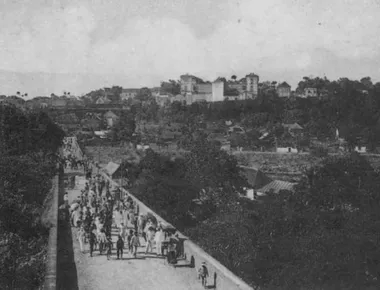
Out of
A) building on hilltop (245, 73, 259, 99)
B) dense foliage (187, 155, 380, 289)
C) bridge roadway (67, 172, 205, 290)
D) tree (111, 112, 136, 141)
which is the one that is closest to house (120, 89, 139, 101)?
building on hilltop (245, 73, 259, 99)

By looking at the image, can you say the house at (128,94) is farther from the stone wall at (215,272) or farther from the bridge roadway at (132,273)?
the stone wall at (215,272)

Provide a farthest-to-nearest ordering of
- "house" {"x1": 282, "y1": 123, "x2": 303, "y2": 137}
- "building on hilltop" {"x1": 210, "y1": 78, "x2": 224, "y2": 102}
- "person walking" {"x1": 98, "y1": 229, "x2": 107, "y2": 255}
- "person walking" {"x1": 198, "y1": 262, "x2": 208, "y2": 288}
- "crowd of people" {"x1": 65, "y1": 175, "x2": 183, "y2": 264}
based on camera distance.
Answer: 1. "building on hilltop" {"x1": 210, "y1": 78, "x2": 224, "y2": 102}
2. "house" {"x1": 282, "y1": 123, "x2": 303, "y2": 137}
3. "person walking" {"x1": 98, "y1": 229, "x2": 107, "y2": 255}
4. "crowd of people" {"x1": 65, "y1": 175, "x2": 183, "y2": 264}
5. "person walking" {"x1": 198, "y1": 262, "x2": 208, "y2": 288}

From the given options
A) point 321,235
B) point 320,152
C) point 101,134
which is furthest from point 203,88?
point 321,235

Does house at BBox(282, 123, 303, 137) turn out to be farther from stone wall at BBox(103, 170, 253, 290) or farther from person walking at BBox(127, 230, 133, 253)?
stone wall at BBox(103, 170, 253, 290)

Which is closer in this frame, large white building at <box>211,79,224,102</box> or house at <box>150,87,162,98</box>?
large white building at <box>211,79,224,102</box>

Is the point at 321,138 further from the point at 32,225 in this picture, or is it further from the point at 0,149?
the point at 32,225

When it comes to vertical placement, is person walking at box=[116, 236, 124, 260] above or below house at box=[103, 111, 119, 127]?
below

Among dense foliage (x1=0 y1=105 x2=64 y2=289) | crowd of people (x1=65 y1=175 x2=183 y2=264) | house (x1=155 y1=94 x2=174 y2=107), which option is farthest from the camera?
house (x1=155 y1=94 x2=174 y2=107)
